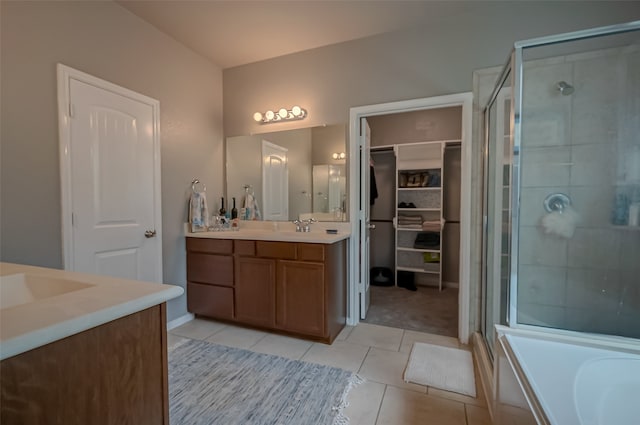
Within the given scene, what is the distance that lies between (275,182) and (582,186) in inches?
100

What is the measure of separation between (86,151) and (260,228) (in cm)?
160

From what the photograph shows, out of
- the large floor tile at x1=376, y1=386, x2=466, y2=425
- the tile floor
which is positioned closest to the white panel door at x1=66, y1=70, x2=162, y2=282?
the tile floor

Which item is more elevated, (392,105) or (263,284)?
(392,105)

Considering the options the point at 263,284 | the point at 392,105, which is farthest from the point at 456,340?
the point at 392,105

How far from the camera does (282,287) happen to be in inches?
93.7

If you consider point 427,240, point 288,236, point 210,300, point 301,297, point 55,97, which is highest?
point 55,97

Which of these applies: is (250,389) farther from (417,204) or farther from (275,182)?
(417,204)

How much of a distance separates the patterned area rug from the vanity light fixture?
2189 mm

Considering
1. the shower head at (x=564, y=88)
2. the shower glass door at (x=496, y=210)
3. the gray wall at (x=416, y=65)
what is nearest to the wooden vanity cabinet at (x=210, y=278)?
the gray wall at (x=416, y=65)

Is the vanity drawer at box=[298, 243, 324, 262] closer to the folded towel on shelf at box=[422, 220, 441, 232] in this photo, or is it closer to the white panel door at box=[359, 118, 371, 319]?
the white panel door at box=[359, 118, 371, 319]

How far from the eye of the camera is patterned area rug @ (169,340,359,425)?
1.52 metres

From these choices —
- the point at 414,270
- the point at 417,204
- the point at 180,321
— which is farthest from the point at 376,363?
the point at 417,204

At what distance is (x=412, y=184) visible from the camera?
3.89m

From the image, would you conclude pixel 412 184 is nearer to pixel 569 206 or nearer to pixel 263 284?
pixel 569 206
